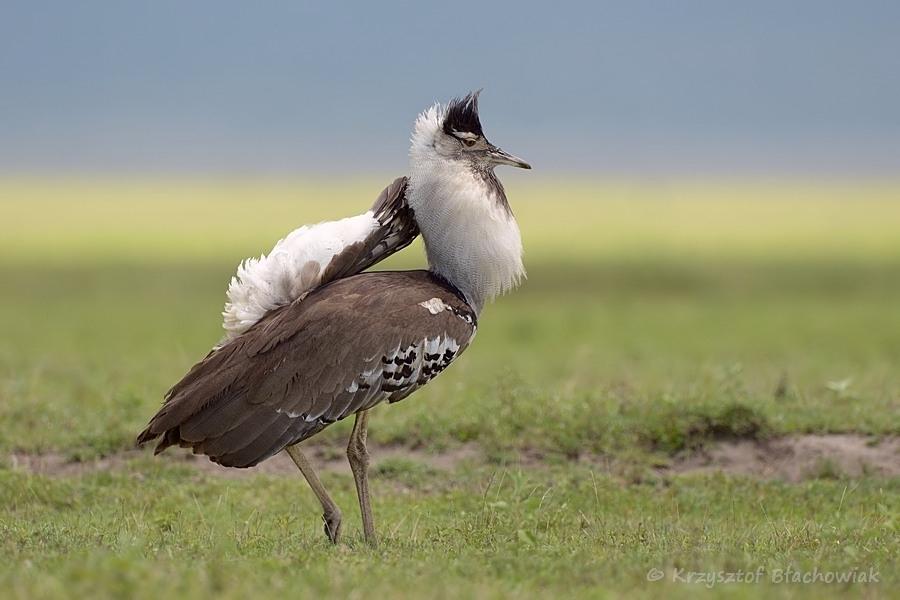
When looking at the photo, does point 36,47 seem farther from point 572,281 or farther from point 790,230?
point 572,281

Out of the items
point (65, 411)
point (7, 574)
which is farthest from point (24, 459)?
point (7, 574)

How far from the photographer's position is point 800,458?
28.3 ft

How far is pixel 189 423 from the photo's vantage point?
6.63 metres

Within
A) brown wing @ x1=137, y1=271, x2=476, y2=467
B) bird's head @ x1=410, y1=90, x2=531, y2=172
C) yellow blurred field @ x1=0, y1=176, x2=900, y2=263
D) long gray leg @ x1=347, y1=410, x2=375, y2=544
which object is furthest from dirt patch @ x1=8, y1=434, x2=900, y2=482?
yellow blurred field @ x1=0, y1=176, x2=900, y2=263

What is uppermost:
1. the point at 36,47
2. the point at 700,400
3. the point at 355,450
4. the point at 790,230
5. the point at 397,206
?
the point at 36,47

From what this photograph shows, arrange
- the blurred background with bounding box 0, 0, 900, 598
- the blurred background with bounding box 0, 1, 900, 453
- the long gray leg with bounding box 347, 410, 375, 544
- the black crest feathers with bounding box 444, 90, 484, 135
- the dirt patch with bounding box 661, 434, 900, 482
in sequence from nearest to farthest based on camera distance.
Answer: the blurred background with bounding box 0, 0, 900, 598 → the long gray leg with bounding box 347, 410, 375, 544 → the black crest feathers with bounding box 444, 90, 484, 135 → the dirt patch with bounding box 661, 434, 900, 482 → the blurred background with bounding box 0, 1, 900, 453

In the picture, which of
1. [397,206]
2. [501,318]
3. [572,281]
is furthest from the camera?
[572,281]

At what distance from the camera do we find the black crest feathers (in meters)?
7.21

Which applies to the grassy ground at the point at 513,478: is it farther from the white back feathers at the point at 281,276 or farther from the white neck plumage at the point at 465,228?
the white neck plumage at the point at 465,228

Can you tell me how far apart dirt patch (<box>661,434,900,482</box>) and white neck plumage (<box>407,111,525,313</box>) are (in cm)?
211

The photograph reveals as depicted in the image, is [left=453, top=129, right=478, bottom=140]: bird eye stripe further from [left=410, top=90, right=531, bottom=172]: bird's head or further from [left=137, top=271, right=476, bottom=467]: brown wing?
[left=137, top=271, right=476, bottom=467]: brown wing

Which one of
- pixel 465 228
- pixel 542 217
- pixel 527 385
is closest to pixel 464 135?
pixel 465 228

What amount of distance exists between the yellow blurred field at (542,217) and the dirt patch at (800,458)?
848 inches

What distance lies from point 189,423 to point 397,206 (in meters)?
1.56
